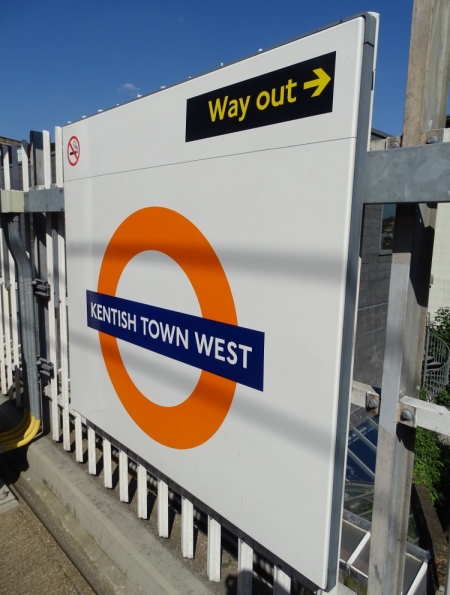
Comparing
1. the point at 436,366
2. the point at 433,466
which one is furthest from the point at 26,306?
the point at 436,366

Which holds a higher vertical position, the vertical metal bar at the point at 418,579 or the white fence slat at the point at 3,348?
the white fence slat at the point at 3,348

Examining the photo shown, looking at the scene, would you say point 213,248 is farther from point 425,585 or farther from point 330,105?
point 425,585

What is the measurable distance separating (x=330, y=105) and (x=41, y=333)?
264 centimetres

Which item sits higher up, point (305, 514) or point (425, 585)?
point (305, 514)

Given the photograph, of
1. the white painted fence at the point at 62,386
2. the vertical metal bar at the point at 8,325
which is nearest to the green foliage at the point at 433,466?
the white painted fence at the point at 62,386

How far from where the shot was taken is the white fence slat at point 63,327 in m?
2.82

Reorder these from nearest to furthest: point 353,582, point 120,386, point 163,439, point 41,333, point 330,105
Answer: point 330,105 < point 353,582 < point 163,439 < point 120,386 < point 41,333

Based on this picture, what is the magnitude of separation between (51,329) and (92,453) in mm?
858

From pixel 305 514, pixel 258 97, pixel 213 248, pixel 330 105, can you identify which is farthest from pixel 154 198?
pixel 305 514

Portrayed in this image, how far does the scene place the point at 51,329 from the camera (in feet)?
9.87

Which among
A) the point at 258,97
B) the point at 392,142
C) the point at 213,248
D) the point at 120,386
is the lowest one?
the point at 120,386

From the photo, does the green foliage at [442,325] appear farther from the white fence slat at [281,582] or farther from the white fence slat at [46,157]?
the white fence slat at [281,582]

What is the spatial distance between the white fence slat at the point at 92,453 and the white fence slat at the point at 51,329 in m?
0.51

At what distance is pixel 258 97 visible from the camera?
138 centimetres
